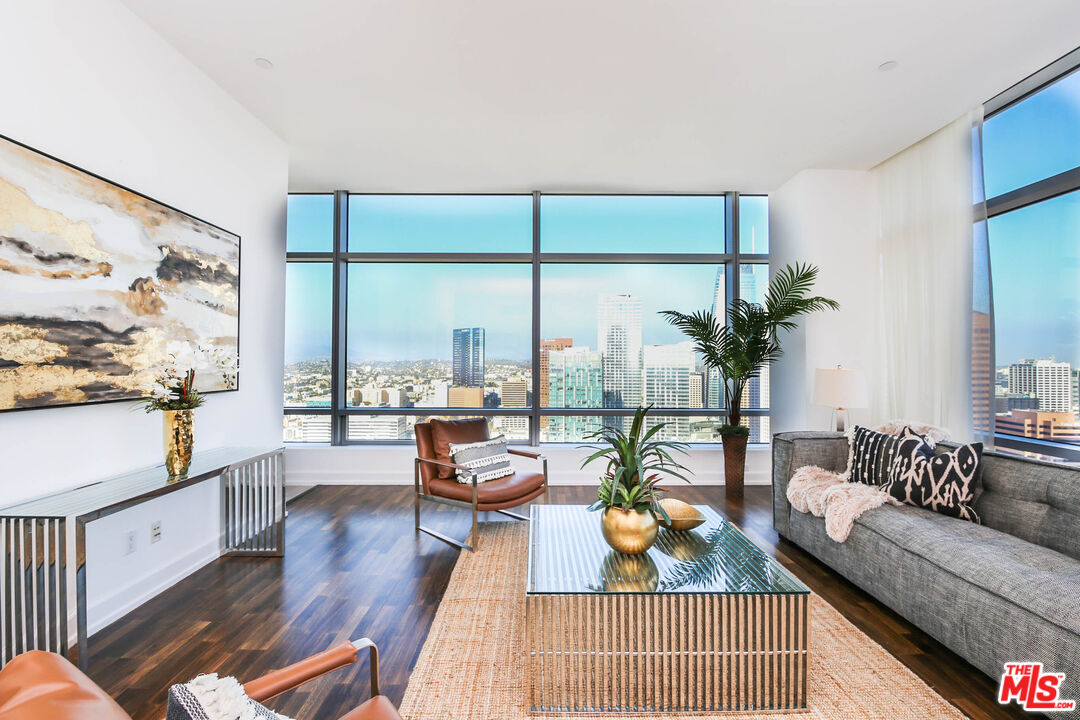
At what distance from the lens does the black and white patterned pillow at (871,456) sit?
304 cm

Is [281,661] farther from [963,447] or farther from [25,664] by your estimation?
[963,447]

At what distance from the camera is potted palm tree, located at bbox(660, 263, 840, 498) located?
4.71 metres

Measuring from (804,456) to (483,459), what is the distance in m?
2.24

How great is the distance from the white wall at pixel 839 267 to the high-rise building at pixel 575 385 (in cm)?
201

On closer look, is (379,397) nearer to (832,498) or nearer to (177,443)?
(177,443)

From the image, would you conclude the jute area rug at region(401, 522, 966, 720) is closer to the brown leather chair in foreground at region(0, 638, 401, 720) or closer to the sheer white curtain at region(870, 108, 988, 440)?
the brown leather chair in foreground at region(0, 638, 401, 720)

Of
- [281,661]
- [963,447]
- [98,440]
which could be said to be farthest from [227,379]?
[963,447]

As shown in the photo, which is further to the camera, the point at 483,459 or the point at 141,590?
the point at 483,459

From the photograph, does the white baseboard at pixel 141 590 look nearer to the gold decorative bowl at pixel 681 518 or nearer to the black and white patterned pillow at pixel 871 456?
the gold decorative bowl at pixel 681 518

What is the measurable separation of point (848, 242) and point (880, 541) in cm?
329

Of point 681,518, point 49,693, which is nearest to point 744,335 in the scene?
point 681,518

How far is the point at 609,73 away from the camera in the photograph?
3.22 meters
